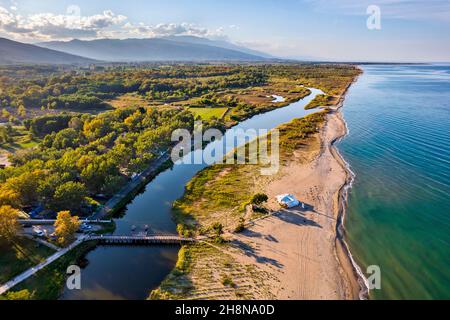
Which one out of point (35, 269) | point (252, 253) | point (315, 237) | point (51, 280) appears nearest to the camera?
point (51, 280)

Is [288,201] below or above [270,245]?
above

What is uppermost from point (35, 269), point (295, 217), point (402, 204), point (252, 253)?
point (402, 204)

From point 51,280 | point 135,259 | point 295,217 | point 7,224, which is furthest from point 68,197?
point 295,217

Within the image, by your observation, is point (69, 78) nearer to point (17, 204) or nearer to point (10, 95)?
point (10, 95)

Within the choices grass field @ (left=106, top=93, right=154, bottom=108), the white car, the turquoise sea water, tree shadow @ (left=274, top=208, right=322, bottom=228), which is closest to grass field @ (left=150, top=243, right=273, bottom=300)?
tree shadow @ (left=274, top=208, right=322, bottom=228)

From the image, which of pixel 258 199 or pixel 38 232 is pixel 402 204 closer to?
pixel 258 199
